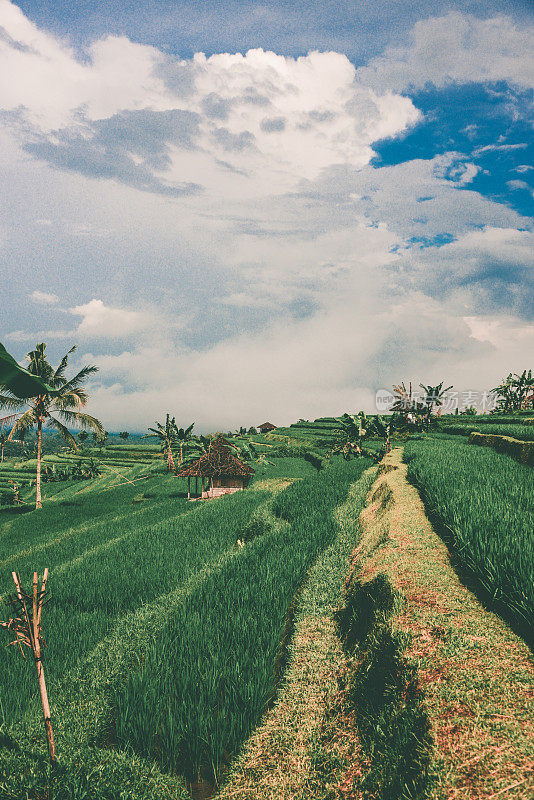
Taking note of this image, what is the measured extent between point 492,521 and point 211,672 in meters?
4.19

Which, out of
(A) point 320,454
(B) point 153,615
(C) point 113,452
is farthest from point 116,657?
(C) point 113,452

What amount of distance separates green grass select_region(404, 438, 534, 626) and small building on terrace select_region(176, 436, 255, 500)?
14449mm

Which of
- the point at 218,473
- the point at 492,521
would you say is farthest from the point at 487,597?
the point at 218,473

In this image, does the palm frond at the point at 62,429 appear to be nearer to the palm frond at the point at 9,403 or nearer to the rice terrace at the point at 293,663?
the palm frond at the point at 9,403

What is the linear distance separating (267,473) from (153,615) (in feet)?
76.4

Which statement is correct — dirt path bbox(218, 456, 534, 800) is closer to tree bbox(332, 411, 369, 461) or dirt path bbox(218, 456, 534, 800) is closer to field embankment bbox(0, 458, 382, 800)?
field embankment bbox(0, 458, 382, 800)

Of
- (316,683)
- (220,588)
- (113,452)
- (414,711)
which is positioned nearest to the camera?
(414,711)

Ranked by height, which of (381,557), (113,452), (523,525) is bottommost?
(113,452)

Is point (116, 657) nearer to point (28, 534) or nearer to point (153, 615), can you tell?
point (153, 615)

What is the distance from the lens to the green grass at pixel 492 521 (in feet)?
12.8

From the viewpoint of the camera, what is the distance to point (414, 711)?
121 inches

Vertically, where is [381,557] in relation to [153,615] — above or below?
above

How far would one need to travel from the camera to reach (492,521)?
5.42 meters

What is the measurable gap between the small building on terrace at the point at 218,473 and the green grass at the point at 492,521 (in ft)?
47.4
